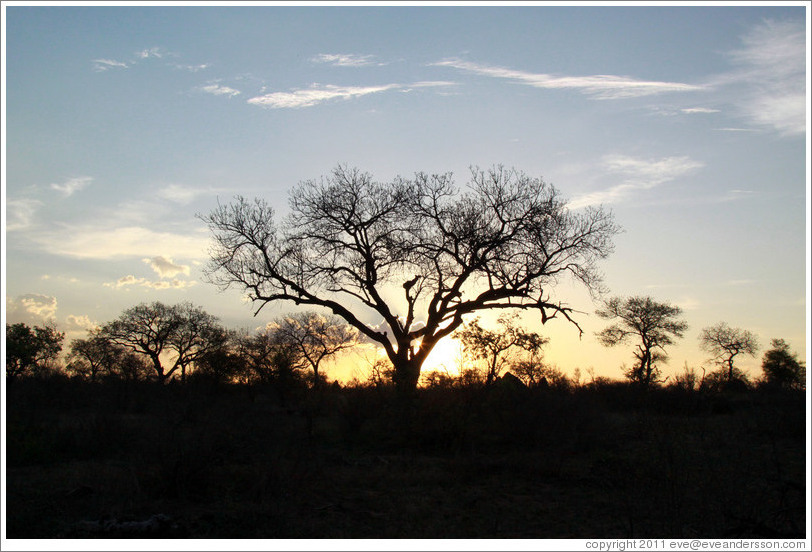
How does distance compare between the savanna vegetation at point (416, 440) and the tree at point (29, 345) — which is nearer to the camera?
the savanna vegetation at point (416, 440)

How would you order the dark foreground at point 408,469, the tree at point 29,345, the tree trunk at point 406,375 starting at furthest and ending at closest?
the tree at point 29,345 → the tree trunk at point 406,375 → the dark foreground at point 408,469

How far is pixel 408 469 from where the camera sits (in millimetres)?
12281

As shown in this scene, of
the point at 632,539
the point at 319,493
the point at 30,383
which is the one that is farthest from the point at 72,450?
the point at 632,539

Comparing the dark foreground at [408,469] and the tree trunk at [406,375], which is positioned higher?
the tree trunk at [406,375]

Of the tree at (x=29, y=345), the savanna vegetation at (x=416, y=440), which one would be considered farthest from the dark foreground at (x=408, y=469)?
the tree at (x=29, y=345)

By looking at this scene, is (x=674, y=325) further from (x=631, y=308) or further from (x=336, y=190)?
(x=336, y=190)

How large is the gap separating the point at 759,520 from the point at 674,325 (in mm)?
40944

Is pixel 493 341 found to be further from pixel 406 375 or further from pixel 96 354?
pixel 96 354

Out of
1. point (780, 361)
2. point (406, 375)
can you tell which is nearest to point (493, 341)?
point (406, 375)

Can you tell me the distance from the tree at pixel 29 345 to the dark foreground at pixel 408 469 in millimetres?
27798

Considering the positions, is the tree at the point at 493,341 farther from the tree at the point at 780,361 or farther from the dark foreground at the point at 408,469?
the tree at the point at 780,361

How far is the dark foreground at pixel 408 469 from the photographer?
828 centimetres

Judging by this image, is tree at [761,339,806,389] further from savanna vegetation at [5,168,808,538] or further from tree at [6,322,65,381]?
tree at [6,322,65,381]

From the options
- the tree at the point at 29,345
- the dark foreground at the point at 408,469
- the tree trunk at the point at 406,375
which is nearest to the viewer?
the dark foreground at the point at 408,469
